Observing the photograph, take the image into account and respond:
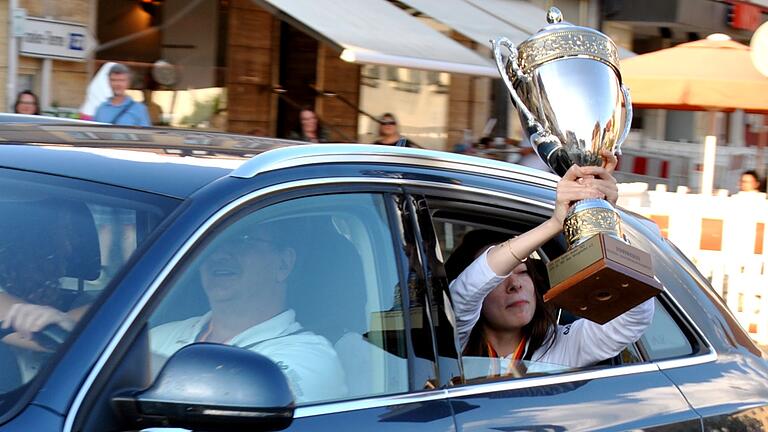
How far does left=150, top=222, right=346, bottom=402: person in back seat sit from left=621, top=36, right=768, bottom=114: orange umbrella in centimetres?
972

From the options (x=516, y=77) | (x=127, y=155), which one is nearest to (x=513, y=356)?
(x=516, y=77)

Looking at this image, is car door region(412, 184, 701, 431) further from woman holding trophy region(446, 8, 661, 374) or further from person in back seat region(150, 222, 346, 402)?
person in back seat region(150, 222, 346, 402)

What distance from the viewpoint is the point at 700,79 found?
1189 cm

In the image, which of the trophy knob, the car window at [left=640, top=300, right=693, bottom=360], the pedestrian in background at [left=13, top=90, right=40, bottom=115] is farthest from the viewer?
the pedestrian in background at [left=13, top=90, right=40, bottom=115]

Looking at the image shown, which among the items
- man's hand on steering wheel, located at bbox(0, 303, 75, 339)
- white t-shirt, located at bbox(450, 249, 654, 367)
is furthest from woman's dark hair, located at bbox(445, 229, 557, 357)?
man's hand on steering wheel, located at bbox(0, 303, 75, 339)

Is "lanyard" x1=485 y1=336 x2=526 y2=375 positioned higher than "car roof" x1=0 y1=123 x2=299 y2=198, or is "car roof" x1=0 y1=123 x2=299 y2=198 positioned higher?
"car roof" x1=0 y1=123 x2=299 y2=198

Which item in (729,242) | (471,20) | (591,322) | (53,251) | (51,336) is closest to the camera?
(51,336)

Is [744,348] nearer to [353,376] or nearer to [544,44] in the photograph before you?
→ [544,44]

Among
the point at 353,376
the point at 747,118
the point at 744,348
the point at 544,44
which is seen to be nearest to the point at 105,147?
the point at 353,376

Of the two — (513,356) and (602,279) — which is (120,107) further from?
(602,279)

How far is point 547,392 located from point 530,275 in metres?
0.68

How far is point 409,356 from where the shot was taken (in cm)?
277

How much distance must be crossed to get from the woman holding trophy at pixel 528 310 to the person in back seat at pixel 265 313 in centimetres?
63

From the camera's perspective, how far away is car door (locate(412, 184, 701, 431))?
2.80 m
